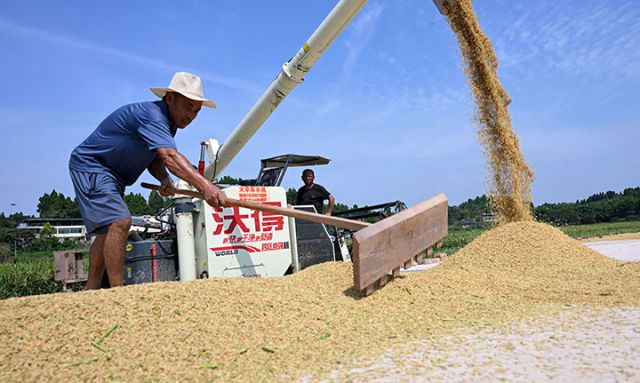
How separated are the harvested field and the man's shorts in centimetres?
50

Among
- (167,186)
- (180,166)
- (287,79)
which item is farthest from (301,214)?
(287,79)

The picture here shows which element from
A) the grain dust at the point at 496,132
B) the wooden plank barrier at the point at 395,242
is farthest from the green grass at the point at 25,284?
the grain dust at the point at 496,132

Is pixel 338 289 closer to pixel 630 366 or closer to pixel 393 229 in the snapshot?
pixel 393 229

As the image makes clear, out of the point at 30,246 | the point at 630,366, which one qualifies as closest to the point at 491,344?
the point at 630,366

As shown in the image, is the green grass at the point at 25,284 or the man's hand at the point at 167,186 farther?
the green grass at the point at 25,284

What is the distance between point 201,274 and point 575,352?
2843mm

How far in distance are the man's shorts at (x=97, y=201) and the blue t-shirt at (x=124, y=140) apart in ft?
0.19

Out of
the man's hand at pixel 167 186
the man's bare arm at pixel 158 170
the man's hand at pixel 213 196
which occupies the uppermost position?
the man's bare arm at pixel 158 170

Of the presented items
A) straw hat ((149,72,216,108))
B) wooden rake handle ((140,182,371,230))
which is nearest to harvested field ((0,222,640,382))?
wooden rake handle ((140,182,371,230))

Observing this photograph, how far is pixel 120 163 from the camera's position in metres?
2.84

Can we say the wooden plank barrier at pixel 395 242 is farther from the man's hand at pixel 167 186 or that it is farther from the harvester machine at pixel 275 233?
the man's hand at pixel 167 186

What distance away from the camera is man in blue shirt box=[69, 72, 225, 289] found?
Answer: 8.69ft

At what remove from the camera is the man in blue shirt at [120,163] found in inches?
104

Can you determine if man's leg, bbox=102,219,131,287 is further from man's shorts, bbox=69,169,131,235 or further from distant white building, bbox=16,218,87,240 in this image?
distant white building, bbox=16,218,87,240
